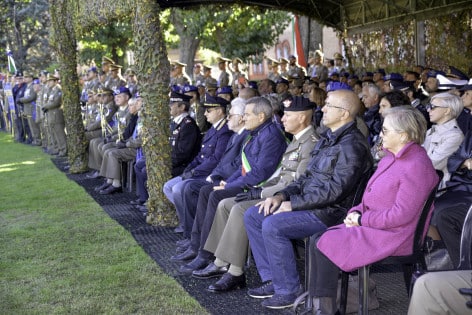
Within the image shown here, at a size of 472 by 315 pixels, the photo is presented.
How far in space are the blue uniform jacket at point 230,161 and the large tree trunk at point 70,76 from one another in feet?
19.6

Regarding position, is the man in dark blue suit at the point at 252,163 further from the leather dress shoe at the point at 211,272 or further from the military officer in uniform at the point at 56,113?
the military officer in uniform at the point at 56,113

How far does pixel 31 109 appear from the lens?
20016mm

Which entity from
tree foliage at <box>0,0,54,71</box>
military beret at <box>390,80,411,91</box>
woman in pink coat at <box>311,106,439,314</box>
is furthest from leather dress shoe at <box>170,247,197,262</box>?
tree foliage at <box>0,0,54,71</box>

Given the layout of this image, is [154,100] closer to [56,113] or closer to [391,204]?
[391,204]

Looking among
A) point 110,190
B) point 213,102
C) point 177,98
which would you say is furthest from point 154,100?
point 110,190

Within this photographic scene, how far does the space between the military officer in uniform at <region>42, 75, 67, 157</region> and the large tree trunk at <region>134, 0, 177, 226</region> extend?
8449 millimetres

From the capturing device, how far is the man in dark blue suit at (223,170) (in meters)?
6.87

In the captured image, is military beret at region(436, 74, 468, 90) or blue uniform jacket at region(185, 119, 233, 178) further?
blue uniform jacket at region(185, 119, 233, 178)

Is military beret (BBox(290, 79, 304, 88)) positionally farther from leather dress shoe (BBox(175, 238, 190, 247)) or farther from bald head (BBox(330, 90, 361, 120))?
bald head (BBox(330, 90, 361, 120))

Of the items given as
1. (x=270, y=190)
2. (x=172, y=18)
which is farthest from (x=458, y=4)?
(x=172, y=18)

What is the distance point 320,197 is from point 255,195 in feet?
3.15

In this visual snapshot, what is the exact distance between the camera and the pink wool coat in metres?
4.19

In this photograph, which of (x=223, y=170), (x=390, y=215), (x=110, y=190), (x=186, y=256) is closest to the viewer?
(x=390, y=215)

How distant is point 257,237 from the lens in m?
5.35
